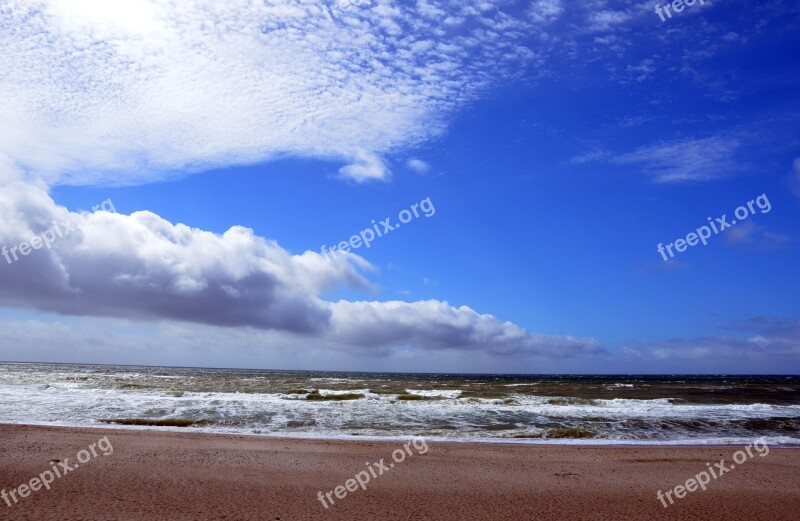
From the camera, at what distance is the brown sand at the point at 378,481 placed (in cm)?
850

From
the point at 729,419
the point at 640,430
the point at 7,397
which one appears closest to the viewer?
the point at 640,430

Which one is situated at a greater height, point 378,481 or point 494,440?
point 378,481

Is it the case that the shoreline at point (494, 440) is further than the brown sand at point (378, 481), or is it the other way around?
the shoreline at point (494, 440)

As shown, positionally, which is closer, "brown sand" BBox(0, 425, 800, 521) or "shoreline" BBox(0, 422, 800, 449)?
"brown sand" BBox(0, 425, 800, 521)

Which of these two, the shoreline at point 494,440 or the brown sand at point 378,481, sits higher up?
the brown sand at point 378,481

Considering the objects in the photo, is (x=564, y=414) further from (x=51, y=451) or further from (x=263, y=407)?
(x=51, y=451)

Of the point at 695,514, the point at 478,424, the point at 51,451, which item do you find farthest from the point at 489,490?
the point at 478,424

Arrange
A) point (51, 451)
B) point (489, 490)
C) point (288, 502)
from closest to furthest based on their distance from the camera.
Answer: point (288, 502), point (489, 490), point (51, 451)

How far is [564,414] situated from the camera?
26531mm

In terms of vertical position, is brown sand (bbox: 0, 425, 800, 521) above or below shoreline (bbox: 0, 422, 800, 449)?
above

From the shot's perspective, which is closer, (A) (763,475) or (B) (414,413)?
(A) (763,475)

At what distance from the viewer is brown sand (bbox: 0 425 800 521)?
850 cm

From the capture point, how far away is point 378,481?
10727 millimetres

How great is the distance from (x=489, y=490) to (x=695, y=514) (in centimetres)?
349
